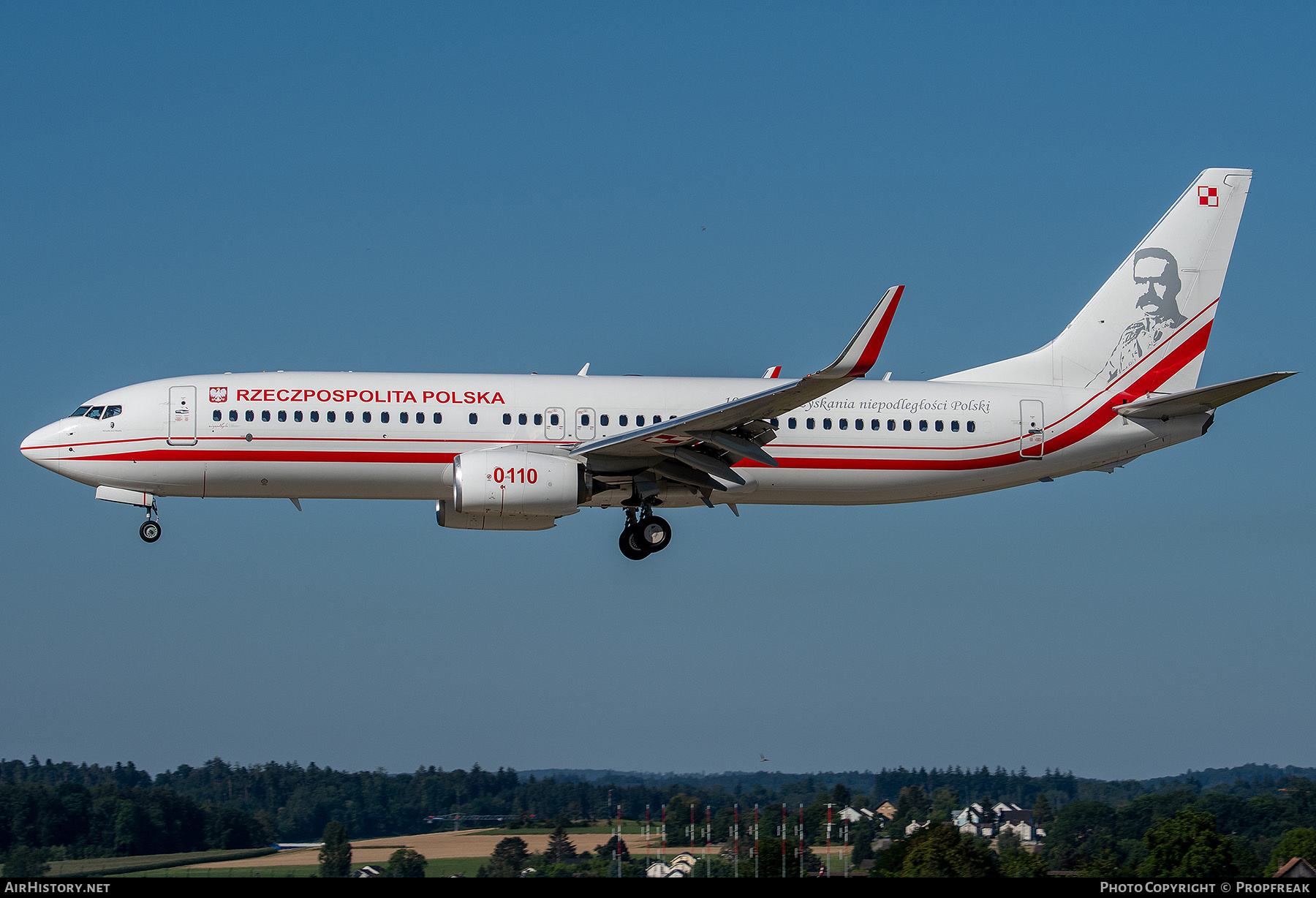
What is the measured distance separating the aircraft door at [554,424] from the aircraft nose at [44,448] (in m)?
12.0

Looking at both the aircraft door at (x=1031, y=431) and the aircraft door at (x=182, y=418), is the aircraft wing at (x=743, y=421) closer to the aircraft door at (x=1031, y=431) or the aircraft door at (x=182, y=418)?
the aircraft door at (x=1031, y=431)

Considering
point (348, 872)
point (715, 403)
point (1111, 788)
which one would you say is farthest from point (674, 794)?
point (1111, 788)

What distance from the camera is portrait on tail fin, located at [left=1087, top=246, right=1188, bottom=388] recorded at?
3959 centimetres

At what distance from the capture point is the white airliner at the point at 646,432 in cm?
3366

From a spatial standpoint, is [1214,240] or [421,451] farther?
[1214,240]

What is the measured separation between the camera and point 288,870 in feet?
120

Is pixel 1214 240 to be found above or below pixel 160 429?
above

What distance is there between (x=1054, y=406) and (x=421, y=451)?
17214mm

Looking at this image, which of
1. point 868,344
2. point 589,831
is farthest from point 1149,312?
point 589,831

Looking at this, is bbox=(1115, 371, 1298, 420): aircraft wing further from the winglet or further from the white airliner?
the winglet

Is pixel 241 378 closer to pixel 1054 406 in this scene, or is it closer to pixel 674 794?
pixel 1054 406

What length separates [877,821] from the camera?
69.5 meters

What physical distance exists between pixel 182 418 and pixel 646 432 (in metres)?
11.4

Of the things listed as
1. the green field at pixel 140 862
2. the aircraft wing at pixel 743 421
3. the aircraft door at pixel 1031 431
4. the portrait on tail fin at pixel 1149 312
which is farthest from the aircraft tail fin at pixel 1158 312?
the green field at pixel 140 862
